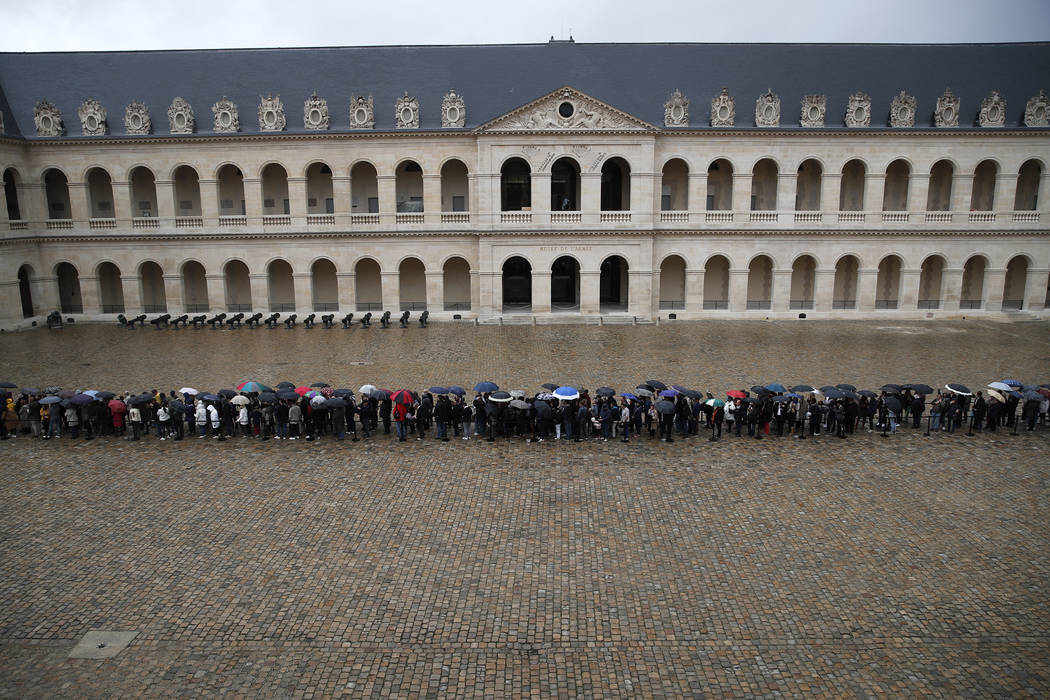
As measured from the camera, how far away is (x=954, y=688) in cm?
1170

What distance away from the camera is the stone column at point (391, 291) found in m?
46.1

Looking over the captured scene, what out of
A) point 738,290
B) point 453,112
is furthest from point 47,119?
point 738,290

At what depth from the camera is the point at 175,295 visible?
46375 mm

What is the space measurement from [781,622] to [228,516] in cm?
1242

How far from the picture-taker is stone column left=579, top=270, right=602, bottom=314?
1773 inches

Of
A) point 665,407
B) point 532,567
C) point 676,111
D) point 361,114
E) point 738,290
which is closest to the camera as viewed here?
point 532,567

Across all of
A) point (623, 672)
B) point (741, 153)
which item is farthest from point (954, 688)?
point (741, 153)

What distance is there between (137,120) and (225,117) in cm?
532

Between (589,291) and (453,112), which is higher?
(453,112)

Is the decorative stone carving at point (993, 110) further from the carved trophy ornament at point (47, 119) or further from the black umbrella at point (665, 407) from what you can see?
the carved trophy ornament at point (47, 119)

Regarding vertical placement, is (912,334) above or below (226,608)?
above

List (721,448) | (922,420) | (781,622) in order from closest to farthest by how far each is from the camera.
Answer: (781,622) → (721,448) → (922,420)

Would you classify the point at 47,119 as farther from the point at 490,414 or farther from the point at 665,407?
the point at 665,407

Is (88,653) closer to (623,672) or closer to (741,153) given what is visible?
(623,672)
